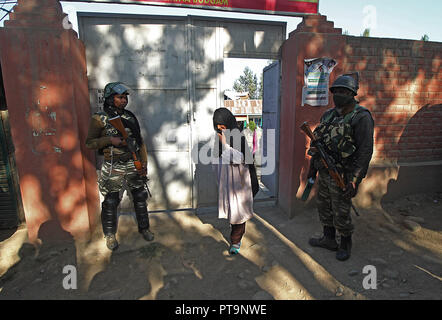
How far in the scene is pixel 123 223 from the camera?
149 inches

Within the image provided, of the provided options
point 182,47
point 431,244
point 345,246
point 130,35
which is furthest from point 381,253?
point 130,35

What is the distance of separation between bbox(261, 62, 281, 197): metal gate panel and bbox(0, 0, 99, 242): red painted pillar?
293cm

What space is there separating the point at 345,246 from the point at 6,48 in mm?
4542

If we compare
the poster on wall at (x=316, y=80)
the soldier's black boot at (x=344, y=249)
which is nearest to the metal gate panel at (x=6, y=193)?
the poster on wall at (x=316, y=80)

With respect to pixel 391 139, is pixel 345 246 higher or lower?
lower

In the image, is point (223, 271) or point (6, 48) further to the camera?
point (6, 48)

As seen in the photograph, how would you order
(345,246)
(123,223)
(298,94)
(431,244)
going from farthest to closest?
(123,223) → (298,94) → (431,244) → (345,246)

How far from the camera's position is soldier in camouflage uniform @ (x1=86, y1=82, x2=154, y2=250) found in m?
2.82

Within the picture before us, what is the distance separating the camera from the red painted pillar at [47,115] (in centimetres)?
288

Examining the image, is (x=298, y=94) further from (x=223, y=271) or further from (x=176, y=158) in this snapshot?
(x=223, y=271)

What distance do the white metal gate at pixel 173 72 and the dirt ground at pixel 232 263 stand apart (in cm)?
79

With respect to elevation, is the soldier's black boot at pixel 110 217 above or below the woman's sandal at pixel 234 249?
above

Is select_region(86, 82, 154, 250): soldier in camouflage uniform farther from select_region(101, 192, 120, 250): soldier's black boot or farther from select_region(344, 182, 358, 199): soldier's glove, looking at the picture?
select_region(344, 182, 358, 199): soldier's glove

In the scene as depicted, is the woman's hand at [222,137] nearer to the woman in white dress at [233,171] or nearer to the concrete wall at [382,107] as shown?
the woman in white dress at [233,171]
